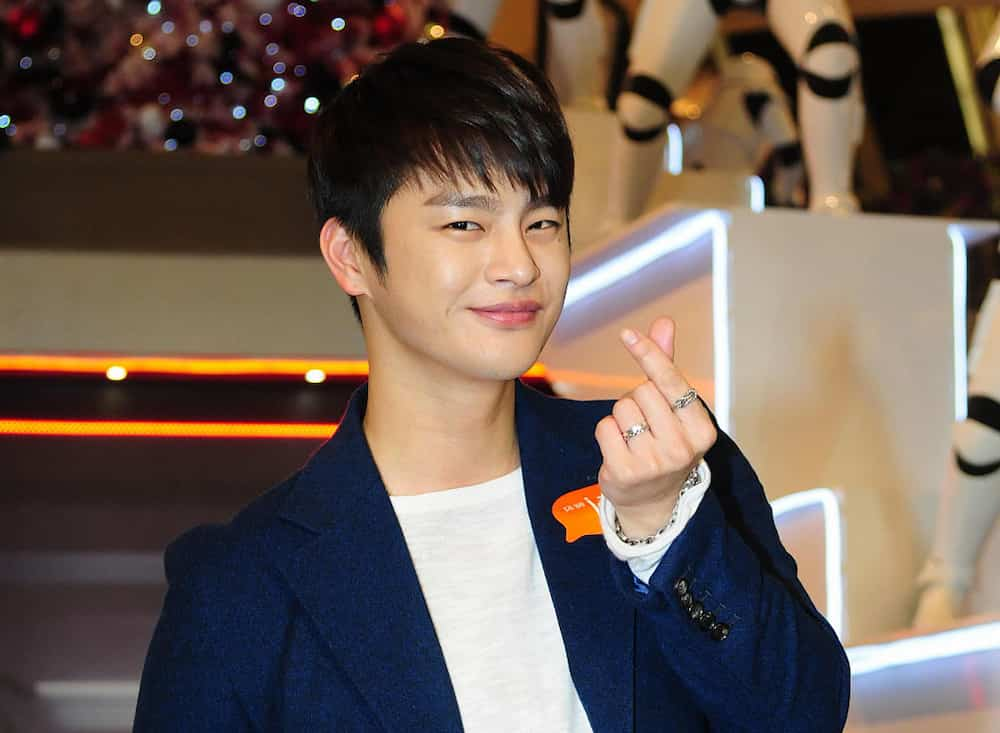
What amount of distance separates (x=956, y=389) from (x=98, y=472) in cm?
123

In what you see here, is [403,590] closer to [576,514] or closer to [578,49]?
[576,514]

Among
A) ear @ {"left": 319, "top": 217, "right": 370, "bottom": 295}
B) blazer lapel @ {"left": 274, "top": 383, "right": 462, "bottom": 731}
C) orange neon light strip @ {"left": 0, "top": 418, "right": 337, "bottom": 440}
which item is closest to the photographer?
blazer lapel @ {"left": 274, "top": 383, "right": 462, "bottom": 731}

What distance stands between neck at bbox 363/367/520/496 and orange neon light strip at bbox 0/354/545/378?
136cm

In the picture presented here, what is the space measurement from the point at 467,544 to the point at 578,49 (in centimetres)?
182

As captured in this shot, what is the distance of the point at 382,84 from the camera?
1098mm

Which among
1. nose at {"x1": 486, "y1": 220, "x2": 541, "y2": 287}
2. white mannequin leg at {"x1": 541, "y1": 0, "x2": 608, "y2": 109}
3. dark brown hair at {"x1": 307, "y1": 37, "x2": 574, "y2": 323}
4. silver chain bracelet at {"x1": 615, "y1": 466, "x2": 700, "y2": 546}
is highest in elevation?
white mannequin leg at {"x1": 541, "y1": 0, "x2": 608, "y2": 109}

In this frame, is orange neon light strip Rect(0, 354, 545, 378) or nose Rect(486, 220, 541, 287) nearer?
nose Rect(486, 220, 541, 287)

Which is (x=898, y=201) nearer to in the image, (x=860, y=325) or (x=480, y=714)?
(x=860, y=325)

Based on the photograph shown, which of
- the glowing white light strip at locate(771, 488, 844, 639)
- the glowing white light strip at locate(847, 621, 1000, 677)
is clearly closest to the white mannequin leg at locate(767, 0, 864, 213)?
the glowing white light strip at locate(771, 488, 844, 639)

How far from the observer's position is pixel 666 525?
92cm

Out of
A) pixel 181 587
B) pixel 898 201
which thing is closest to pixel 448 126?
pixel 181 587

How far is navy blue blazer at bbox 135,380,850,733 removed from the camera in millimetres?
944

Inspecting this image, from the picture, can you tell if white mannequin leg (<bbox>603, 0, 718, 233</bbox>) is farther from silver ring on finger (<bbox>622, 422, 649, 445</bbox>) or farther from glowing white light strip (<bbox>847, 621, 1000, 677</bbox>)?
silver ring on finger (<bbox>622, 422, 649, 445</bbox>)

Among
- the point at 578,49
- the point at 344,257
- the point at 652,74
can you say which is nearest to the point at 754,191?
the point at 578,49
